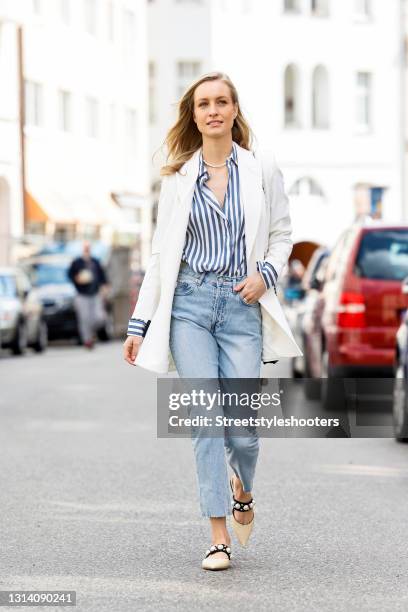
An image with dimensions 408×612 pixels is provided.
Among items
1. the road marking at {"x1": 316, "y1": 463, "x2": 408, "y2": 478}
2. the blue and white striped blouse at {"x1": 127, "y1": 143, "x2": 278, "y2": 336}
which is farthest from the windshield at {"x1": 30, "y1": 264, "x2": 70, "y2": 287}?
the blue and white striped blouse at {"x1": 127, "y1": 143, "x2": 278, "y2": 336}

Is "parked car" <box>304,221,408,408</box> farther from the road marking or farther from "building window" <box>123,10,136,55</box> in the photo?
"building window" <box>123,10,136,55</box>

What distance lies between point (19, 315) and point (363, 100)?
36975 mm

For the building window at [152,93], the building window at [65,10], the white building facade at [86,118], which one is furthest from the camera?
the building window at [152,93]

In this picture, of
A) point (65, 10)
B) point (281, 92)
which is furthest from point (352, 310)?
point (281, 92)

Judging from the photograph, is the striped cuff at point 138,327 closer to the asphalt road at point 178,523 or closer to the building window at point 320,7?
the asphalt road at point 178,523

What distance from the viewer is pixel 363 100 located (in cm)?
6381

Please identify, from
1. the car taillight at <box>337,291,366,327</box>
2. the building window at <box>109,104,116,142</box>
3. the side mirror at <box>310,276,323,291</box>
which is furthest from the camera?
the building window at <box>109,104,116,142</box>

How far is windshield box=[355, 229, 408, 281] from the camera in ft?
48.8

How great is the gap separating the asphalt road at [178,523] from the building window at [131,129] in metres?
42.5

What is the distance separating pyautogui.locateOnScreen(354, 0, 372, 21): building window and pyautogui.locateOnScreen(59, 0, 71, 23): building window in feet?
50.2

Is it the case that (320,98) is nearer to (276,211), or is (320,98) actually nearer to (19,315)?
(19,315)

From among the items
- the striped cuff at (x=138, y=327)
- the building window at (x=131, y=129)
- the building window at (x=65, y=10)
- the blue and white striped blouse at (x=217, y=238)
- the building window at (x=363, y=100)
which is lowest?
the striped cuff at (x=138, y=327)

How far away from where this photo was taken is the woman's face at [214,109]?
7.24 m

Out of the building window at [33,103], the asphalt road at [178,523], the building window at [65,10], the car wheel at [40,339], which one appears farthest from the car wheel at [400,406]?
the building window at [65,10]
